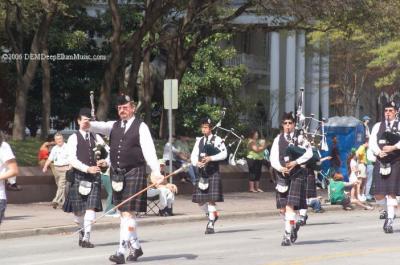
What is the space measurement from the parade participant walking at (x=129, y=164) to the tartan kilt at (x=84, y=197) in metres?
2.16

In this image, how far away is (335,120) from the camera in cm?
3441

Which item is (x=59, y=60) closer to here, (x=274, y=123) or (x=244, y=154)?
(x=244, y=154)

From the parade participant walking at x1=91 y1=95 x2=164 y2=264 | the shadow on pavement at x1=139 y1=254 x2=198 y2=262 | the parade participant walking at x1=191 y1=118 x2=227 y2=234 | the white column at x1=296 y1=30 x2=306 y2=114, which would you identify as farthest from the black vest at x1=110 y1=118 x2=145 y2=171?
the white column at x1=296 y1=30 x2=306 y2=114

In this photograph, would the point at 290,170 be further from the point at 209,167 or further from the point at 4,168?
the point at 4,168

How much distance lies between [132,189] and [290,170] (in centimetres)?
331

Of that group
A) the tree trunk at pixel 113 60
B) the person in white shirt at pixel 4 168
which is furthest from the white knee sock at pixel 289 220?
the tree trunk at pixel 113 60

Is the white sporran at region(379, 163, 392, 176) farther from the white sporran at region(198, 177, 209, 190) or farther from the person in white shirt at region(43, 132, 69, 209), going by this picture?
the person in white shirt at region(43, 132, 69, 209)

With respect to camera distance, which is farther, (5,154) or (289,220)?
(289,220)

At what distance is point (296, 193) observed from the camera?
623 inches

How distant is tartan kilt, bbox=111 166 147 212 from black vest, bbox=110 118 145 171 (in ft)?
0.25

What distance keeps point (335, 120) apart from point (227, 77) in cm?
1137

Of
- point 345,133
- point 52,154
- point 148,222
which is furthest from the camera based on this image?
point 345,133

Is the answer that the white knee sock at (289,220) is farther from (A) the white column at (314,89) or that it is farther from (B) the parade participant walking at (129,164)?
(A) the white column at (314,89)

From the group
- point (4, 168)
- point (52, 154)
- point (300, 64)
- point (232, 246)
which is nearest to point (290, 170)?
point (232, 246)
